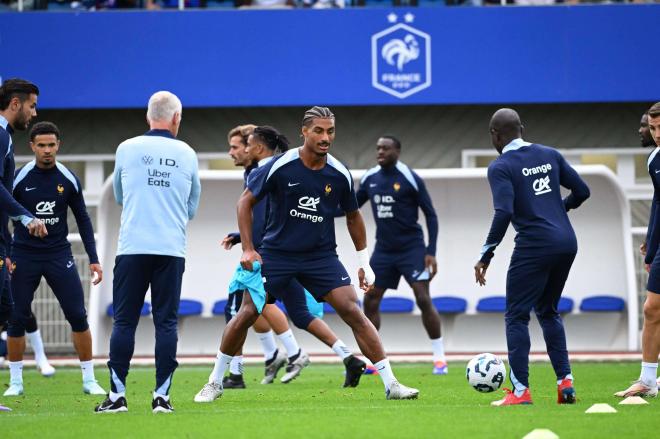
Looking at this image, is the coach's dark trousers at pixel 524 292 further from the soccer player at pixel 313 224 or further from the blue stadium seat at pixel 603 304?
the blue stadium seat at pixel 603 304

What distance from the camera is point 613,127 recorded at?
64.4 feet

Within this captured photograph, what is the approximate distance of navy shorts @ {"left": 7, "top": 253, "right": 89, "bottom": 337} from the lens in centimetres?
1121

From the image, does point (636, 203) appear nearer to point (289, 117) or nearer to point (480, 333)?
point (480, 333)

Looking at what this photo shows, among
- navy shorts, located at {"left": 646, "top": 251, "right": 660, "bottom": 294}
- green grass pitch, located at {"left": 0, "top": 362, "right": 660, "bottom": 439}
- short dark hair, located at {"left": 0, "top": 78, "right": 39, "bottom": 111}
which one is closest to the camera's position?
green grass pitch, located at {"left": 0, "top": 362, "right": 660, "bottom": 439}

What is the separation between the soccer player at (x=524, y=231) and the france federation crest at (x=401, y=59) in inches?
368

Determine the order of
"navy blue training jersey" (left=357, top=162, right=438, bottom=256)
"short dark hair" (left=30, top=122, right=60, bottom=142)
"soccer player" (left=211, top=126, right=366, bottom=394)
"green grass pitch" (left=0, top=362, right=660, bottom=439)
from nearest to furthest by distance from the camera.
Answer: "green grass pitch" (left=0, top=362, right=660, bottom=439), "short dark hair" (left=30, top=122, right=60, bottom=142), "soccer player" (left=211, top=126, right=366, bottom=394), "navy blue training jersey" (left=357, top=162, right=438, bottom=256)

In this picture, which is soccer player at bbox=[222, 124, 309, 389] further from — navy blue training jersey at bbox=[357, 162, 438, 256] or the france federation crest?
the france federation crest

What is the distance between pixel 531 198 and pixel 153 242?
284cm

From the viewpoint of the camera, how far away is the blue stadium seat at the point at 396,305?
59.8 feet

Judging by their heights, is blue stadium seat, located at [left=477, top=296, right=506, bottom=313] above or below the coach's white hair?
below

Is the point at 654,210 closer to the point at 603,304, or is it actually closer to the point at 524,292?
the point at 524,292

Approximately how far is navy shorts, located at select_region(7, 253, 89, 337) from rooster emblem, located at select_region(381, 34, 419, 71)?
8.11 m

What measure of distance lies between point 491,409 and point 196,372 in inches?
281

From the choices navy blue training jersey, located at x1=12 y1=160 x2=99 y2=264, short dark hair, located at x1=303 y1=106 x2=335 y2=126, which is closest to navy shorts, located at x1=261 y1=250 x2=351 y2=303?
short dark hair, located at x1=303 y1=106 x2=335 y2=126
